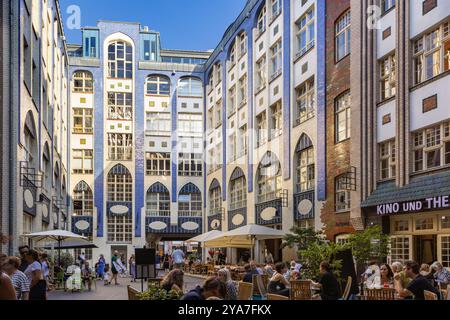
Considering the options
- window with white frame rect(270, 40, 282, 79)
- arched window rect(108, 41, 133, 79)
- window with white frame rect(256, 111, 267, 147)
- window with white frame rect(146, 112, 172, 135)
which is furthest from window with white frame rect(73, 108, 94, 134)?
window with white frame rect(270, 40, 282, 79)

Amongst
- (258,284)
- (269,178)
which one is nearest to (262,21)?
(269,178)

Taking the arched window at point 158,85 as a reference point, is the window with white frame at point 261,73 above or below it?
below

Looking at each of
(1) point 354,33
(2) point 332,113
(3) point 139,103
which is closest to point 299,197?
(2) point 332,113

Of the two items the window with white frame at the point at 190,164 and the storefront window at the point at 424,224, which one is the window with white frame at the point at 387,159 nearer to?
the storefront window at the point at 424,224

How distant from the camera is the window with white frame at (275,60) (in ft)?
101

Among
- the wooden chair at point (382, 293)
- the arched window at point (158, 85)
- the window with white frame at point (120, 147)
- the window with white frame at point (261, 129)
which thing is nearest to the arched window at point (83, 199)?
the window with white frame at point (120, 147)

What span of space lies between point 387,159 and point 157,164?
90.2 ft

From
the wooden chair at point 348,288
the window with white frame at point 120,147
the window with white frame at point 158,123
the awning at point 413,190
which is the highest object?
the window with white frame at point 158,123

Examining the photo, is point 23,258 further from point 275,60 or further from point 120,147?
point 120,147

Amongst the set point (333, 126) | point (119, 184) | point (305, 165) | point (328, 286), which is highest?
point (333, 126)

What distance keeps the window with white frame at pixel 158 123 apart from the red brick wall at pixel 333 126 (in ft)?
68.2

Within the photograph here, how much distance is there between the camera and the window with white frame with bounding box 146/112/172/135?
43781 millimetres

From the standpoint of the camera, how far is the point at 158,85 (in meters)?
44.3
